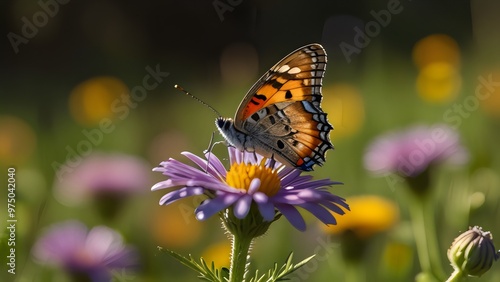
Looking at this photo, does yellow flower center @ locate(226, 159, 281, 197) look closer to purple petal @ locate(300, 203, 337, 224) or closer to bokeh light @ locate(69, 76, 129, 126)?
purple petal @ locate(300, 203, 337, 224)

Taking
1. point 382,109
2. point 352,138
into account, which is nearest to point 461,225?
point 352,138

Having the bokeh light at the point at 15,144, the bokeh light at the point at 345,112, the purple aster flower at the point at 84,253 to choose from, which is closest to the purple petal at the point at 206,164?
the purple aster flower at the point at 84,253

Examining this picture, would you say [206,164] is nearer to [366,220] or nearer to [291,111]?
[291,111]

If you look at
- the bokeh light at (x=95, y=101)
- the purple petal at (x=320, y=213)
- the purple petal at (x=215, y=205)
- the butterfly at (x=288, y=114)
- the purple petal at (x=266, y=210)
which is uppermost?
the bokeh light at (x=95, y=101)

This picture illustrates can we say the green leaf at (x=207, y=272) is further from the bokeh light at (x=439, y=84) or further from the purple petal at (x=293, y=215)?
the bokeh light at (x=439, y=84)

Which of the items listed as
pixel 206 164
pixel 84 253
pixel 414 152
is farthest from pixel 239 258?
pixel 414 152
